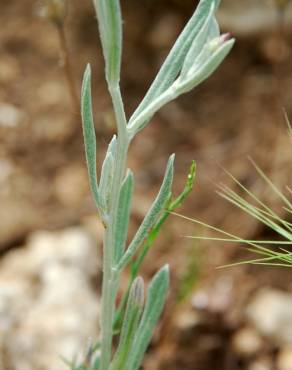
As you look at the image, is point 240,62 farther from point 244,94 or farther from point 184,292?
point 184,292

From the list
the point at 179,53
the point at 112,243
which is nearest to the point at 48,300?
the point at 112,243

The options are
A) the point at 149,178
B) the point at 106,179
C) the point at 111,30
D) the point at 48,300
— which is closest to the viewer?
the point at 111,30

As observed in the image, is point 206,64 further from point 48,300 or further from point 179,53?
point 48,300

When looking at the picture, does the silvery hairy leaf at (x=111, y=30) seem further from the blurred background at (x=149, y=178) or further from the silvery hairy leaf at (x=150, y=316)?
the blurred background at (x=149, y=178)

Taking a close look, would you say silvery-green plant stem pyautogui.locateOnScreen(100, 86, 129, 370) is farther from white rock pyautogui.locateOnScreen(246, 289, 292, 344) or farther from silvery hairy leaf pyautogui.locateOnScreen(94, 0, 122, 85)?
white rock pyautogui.locateOnScreen(246, 289, 292, 344)

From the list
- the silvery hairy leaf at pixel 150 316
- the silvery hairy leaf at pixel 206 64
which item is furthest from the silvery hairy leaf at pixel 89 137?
the silvery hairy leaf at pixel 150 316

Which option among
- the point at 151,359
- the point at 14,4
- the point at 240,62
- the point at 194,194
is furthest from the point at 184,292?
the point at 14,4
